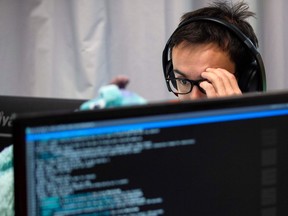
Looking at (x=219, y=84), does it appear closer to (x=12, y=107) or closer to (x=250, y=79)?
(x=250, y=79)

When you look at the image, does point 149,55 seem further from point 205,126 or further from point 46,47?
point 205,126

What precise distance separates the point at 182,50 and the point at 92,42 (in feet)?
2.58

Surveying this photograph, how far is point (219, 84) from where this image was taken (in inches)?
38.9

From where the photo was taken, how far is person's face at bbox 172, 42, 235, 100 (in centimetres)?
117

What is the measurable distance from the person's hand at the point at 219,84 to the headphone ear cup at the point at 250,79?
0.16ft

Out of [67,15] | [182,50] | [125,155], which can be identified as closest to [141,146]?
[125,155]

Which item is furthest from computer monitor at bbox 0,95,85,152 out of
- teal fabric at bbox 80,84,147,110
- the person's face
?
the person's face

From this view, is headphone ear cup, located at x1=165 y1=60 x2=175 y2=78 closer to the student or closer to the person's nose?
the student

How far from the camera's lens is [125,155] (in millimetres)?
550

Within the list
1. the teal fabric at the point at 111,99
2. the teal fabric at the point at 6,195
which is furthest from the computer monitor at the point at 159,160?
the teal fabric at the point at 6,195

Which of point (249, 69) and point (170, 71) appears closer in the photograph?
point (249, 69)

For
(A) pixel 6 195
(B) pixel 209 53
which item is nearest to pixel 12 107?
(A) pixel 6 195

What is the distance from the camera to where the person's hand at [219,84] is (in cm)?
97

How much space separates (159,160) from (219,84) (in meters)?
0.46
